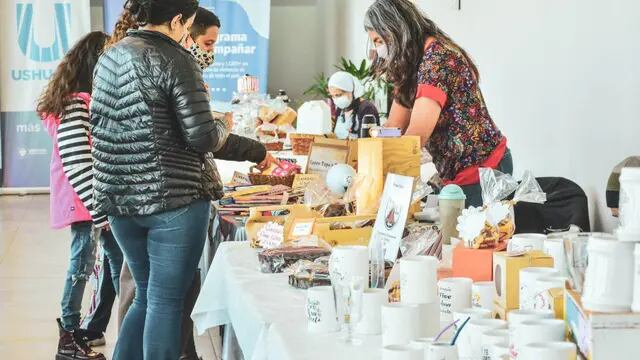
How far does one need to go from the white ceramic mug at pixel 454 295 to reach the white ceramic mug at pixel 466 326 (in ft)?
0.50

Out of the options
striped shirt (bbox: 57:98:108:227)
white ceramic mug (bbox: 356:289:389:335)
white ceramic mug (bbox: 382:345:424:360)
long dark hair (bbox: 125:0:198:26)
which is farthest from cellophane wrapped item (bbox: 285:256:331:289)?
striped shirt (bbox: 57:98:108:227)

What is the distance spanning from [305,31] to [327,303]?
11.9 m

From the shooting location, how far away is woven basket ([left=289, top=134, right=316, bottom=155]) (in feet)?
17.6

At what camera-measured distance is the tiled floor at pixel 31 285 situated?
15.5 ft

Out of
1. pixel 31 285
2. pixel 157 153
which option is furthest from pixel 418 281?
pixel 31 285

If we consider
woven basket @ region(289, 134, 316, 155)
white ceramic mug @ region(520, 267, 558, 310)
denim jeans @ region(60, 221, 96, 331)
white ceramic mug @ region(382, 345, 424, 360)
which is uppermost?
woven basket @ region(289, 134, 316, 155)

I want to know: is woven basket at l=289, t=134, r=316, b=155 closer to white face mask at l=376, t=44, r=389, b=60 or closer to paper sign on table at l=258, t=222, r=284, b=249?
white face mask at l=376, t=44, r=389, b=60

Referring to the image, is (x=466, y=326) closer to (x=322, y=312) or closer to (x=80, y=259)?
(x=322, y=312)

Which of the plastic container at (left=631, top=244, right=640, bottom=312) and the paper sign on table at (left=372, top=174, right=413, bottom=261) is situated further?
the paper sign on table at (left=372, top=174, right=413, bottom=261)

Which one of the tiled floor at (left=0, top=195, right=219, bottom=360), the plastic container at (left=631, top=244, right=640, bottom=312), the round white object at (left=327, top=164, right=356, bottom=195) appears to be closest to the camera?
the plastic container at (left=631, top=244, right=640, bottom=312)

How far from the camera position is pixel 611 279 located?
1264 millimetres

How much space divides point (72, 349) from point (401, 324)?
291 centimetres

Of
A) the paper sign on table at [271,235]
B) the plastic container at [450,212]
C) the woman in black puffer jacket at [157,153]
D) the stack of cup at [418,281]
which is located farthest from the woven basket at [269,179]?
the stack of cup at [418,281]

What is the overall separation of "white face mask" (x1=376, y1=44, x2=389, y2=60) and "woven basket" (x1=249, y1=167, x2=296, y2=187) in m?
0.88
